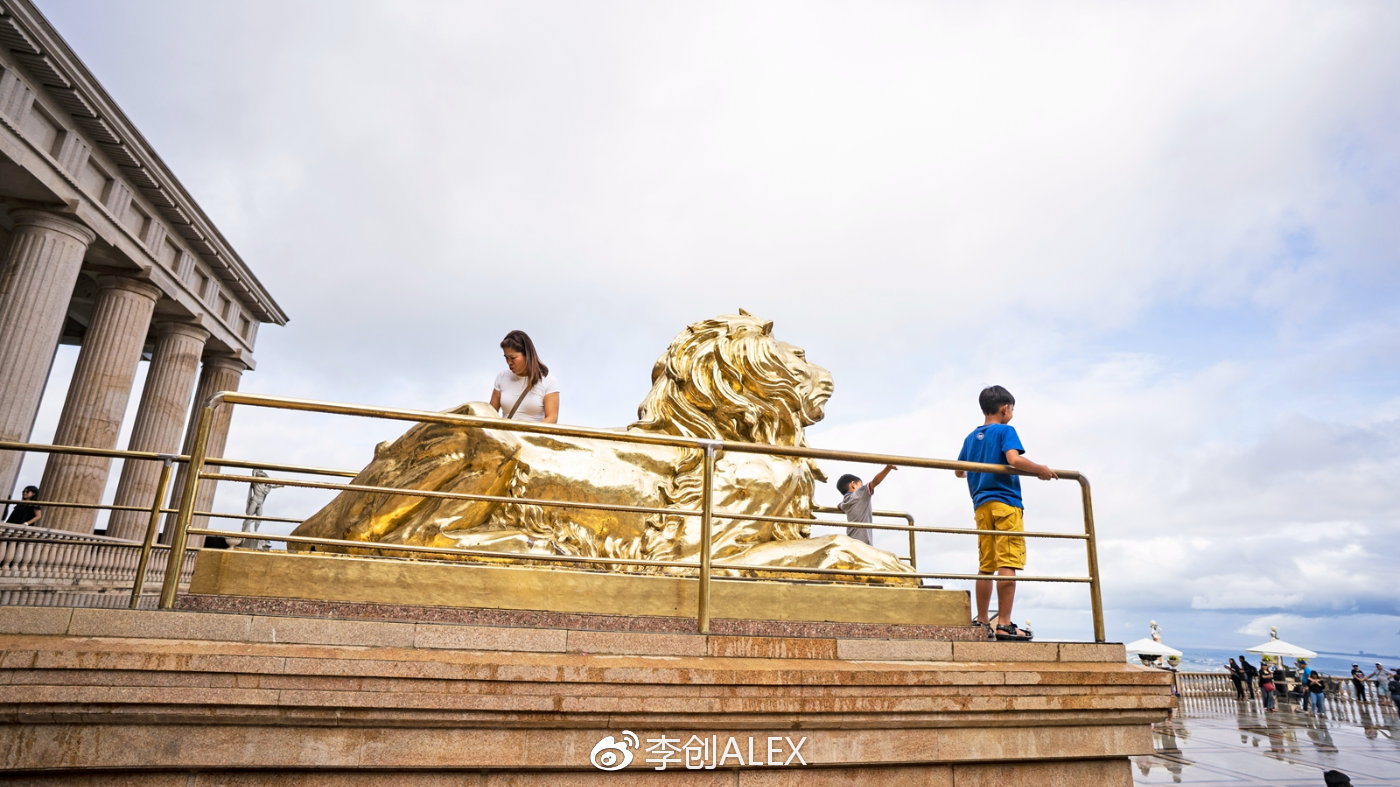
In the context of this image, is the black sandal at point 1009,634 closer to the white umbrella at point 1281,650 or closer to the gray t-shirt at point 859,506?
the gray t-shirt at point 859,506

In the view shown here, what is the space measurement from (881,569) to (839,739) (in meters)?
1.02

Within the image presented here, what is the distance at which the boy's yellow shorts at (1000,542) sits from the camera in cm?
414

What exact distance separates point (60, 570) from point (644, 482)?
1044 cm

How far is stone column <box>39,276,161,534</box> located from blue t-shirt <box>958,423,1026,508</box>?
58.3 feet

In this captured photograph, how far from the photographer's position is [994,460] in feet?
14.1

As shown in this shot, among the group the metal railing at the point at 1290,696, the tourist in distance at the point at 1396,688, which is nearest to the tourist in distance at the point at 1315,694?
the metal railing at the point at 1290,696

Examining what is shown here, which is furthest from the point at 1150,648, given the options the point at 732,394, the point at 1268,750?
the point at 732,394

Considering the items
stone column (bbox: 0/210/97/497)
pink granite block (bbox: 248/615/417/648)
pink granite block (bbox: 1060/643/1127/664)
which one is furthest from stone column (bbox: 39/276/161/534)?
pink granite block (bbox: 1060/643/1127/664)

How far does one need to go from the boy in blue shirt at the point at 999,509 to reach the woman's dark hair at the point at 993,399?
0.09ft

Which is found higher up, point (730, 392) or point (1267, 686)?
point (730, 392)

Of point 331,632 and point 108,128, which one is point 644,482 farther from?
point 108,128

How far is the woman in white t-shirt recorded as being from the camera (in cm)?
470

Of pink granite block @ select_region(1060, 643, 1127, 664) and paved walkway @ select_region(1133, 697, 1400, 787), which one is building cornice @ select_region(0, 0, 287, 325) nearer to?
pink granite block @ select_region(1060, 643, 1127, 664)

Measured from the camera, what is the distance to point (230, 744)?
105 inches
